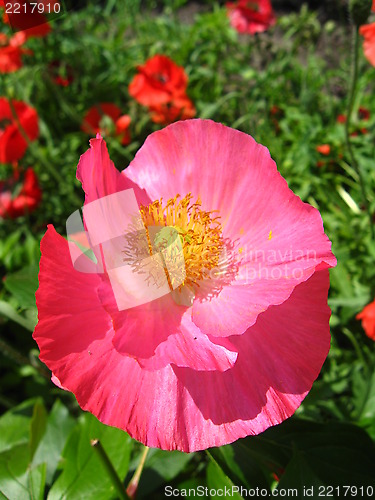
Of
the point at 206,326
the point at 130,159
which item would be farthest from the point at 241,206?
the point at 130,159

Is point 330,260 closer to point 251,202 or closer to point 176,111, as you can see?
point 251,202

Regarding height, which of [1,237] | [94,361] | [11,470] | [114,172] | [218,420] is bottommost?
[1,237]

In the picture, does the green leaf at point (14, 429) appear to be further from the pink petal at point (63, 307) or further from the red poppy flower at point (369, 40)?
the red poppy flower at point (369, 40)

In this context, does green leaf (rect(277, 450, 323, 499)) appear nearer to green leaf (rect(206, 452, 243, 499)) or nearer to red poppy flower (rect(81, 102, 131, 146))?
green leaf (rect(206, 452, 243, 499))

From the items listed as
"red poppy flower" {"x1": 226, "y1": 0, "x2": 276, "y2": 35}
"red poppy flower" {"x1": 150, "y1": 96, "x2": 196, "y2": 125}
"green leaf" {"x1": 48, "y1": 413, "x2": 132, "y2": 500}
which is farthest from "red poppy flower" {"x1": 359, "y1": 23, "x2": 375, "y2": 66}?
"green leaf" {"x1": 48, "y1": 413, "x2": 132, "y2": 500}

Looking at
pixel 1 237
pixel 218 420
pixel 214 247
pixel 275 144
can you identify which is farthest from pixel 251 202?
pixel 1 237

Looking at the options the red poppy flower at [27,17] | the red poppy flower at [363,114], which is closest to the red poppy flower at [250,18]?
the red poppy flower at [363,114]
